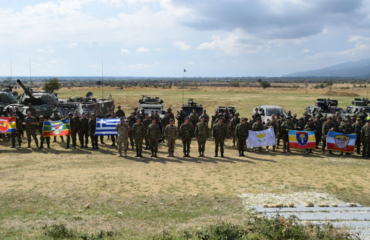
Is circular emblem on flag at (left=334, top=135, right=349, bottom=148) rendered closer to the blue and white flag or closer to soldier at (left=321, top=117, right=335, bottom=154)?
soldier at (left=321, top=117, right=335, bottom=154)

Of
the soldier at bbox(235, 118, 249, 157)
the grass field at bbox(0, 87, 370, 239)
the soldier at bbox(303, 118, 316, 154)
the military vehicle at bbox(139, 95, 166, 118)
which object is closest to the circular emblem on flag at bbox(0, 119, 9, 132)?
the grass field at bbox(0, 87, 370, 239)

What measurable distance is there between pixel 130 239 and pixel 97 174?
15.9 ft

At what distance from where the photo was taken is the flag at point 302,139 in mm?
13961

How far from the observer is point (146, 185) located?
940 cm

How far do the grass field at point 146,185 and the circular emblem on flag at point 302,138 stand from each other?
0.56 m

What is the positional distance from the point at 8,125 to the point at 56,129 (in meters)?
2.31

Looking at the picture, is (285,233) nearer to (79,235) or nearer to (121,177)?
(79,235)

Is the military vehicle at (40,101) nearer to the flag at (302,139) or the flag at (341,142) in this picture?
the flag at (302,139)

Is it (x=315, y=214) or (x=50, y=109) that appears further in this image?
(x=50, y=109)

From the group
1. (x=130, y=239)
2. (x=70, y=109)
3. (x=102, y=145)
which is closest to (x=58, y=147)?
(x=102, y=145)

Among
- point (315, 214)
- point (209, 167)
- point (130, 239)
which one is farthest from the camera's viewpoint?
point (209, 167)

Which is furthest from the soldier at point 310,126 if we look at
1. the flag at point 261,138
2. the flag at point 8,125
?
the flag at point 8,125

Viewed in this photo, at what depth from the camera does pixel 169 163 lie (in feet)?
39.3

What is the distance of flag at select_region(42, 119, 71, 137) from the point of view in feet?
47.4
